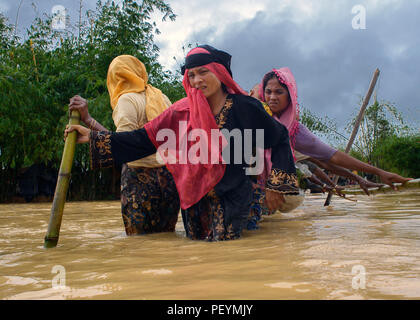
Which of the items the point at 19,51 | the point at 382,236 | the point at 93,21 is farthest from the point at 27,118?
the point at 382,236

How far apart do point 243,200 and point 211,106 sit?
0.71 meters

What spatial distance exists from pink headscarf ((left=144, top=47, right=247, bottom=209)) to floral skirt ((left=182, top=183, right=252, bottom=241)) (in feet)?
0.42

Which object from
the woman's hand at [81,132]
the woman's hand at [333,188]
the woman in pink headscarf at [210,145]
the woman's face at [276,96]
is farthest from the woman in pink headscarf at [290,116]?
the woman's hand at [81,132]

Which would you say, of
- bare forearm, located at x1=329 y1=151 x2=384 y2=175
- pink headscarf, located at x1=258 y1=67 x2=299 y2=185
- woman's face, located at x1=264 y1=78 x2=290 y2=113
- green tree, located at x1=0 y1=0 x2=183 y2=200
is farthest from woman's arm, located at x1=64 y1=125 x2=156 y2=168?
green tree, located at x1=0 y1=0 x2=183 y2=200

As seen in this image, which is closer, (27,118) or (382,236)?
(382,236)

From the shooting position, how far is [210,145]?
2658 mm

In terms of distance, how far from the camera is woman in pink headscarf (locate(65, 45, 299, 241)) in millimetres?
2709

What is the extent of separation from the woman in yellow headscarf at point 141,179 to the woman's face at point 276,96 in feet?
3.47

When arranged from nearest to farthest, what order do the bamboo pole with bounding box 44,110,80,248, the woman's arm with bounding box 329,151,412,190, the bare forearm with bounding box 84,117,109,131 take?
the bamboo pole with bounding box 44,110,80,248, the bare forearm with bounding box 84,117,109,131, the woman's arm with bounding box 329,151,412,190

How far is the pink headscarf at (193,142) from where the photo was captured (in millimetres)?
2686

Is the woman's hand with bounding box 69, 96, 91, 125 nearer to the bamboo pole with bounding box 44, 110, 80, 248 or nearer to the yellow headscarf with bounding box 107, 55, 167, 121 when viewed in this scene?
the bamboo pole with bounding box 44, 110, 80, 248

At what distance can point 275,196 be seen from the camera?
2.87 m

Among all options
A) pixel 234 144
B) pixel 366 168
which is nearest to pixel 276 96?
pixel 366 168
